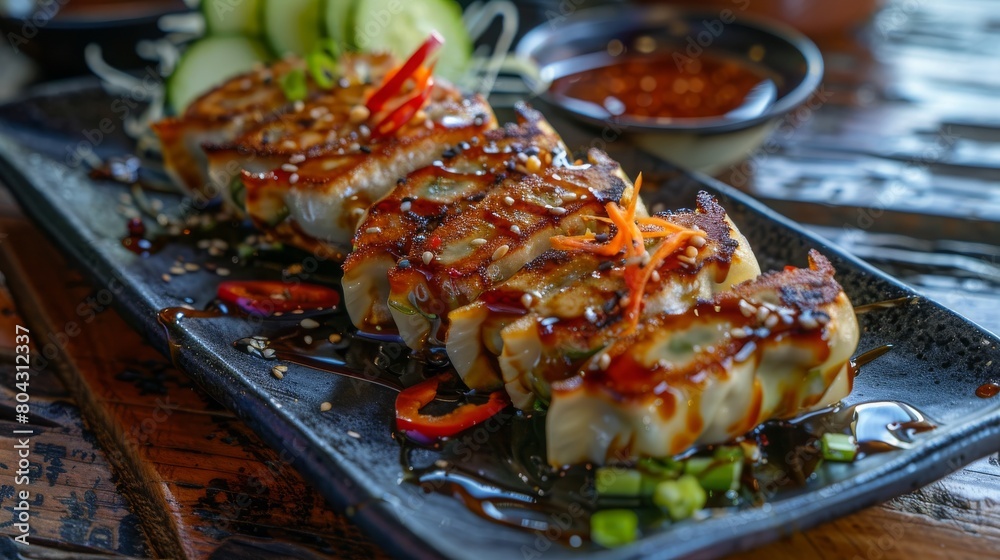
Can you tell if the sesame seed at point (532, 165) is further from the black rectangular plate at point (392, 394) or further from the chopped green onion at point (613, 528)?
the chopped green onion at point (613, 528)

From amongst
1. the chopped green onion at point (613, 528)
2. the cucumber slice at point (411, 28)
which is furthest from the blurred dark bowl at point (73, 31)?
the chopped green onion at point (613, 528)

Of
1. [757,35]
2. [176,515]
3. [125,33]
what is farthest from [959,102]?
[125,33]

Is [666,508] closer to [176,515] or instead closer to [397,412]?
[397,412]

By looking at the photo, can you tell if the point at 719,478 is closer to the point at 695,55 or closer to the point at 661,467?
the point at 661,467

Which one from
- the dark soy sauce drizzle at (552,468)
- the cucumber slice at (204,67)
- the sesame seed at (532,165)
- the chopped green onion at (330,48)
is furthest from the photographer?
the cucumber slice at (204,67)

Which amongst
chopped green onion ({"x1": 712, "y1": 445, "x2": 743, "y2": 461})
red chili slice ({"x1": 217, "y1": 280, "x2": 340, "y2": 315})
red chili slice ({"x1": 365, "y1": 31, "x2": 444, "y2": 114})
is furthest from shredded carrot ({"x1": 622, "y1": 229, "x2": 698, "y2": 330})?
red chili slice ({"x1": 365, "y1": 31, "x2": 444, "y2": 114})

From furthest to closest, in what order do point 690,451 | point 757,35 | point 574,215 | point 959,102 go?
point 959,102 → point 757,35 → point 574,215 → point 690,451
